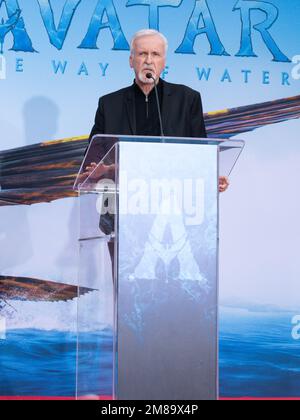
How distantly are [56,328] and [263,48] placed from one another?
6.38 feet

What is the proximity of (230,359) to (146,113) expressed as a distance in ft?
5.34

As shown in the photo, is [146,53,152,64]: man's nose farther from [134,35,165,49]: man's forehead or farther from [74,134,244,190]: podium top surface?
[74,134,244,190]: podium top surface

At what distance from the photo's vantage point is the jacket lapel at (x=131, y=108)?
313 centimetres

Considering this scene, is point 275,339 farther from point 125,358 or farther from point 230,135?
point 125,358

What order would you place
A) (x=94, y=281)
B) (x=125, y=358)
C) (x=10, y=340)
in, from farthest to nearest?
(x=10, y=340), (x=94, y=281), (x=125, y=358)

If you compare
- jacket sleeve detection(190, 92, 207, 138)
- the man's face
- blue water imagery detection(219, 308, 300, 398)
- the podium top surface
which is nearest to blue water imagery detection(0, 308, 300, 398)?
blue water imagery detection(219, 308, 300, 398)

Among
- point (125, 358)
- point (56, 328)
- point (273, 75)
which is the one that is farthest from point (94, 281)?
point (273, 75)

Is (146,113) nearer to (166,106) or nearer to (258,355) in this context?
(166,106)

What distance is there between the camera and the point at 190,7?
13.7 feet

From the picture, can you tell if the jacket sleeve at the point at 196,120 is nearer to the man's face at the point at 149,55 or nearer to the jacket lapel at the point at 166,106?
the jacket lapel at the point at 166,106

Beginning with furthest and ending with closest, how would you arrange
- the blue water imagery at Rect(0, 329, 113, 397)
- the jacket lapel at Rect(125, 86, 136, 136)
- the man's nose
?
the blue water imagery at Rect(0, 329, 113, 397) < the jacket lapel at Rect(125, 86, 136, 136) < the man's nose

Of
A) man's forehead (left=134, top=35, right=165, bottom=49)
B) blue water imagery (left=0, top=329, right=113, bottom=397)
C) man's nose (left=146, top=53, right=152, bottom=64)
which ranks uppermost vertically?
A: man's forehead (left=134, top=35, right=165, bottom=49)

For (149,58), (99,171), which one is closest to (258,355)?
(149,58)

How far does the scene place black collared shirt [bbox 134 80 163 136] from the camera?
3137mm
